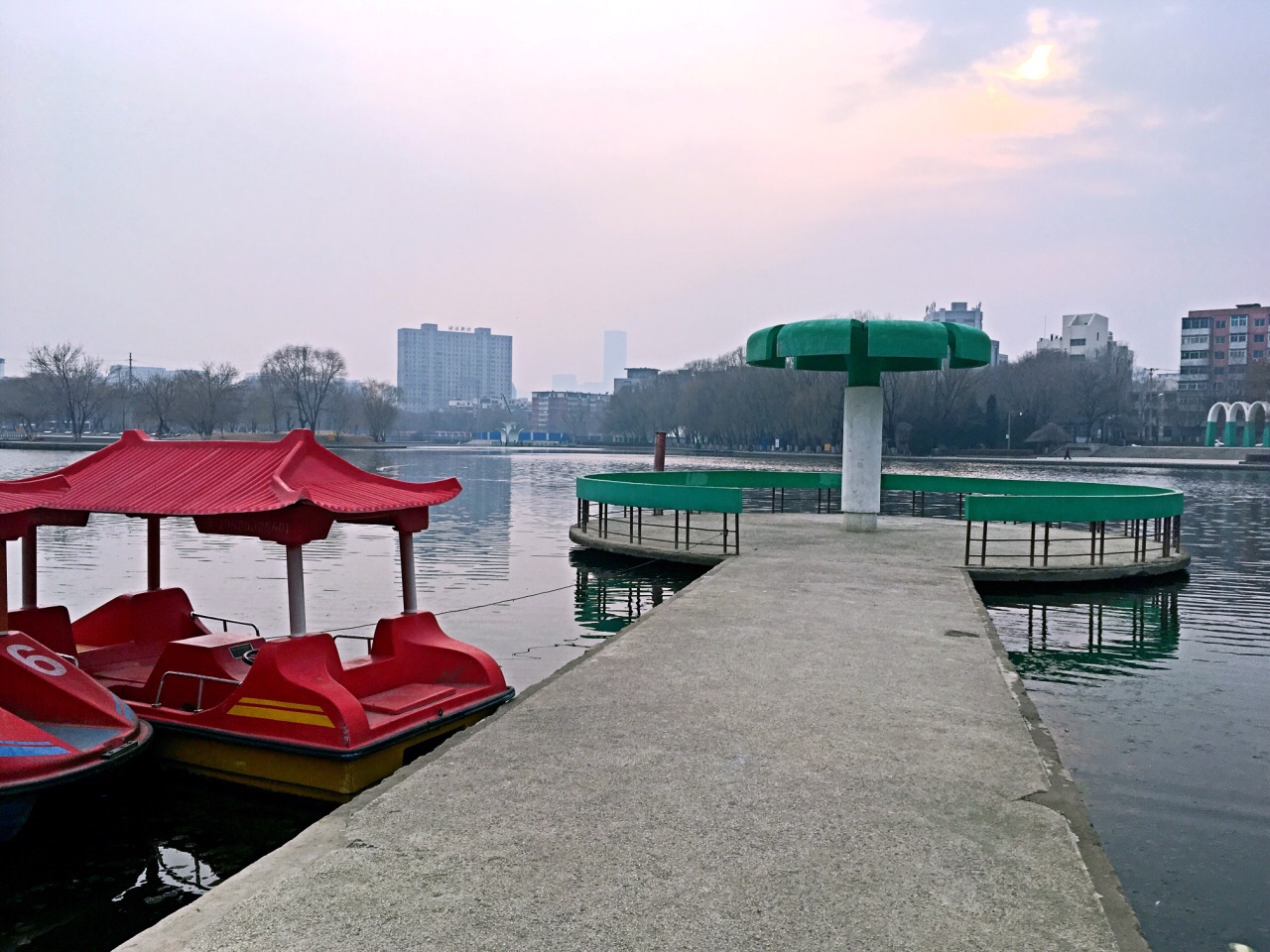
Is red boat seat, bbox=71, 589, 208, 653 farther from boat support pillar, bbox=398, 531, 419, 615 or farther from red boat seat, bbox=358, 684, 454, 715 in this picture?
red boat seat, bbox=358, 684, 454, 715

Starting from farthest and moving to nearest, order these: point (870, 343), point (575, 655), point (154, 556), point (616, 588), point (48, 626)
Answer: point (870, 343) < point (616, 588) < point (575, 655) < point (154, 556) < point (48, 626)

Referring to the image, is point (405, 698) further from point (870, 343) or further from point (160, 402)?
point (160, 402)

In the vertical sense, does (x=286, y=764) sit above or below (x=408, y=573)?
below

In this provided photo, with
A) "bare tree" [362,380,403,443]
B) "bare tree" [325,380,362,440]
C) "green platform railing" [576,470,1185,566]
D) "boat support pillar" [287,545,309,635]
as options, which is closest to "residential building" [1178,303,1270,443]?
"bare tree" [362,380,403,443]

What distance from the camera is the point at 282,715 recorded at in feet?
26.1

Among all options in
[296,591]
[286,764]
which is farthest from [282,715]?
[296,591]

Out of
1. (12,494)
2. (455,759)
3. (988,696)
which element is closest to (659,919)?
(455,759)

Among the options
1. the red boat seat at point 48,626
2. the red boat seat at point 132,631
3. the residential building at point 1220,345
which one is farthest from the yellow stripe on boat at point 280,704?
the residential building at point 1220,345

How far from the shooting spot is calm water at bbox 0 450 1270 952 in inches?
253

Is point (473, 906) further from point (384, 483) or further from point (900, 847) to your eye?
point (384, 483)

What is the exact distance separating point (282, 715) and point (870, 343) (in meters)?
14.6

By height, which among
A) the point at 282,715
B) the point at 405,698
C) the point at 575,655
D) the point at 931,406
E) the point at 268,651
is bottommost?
the point at 575,655

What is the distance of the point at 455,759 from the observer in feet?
23.1

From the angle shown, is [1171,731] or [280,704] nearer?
[280,704]
